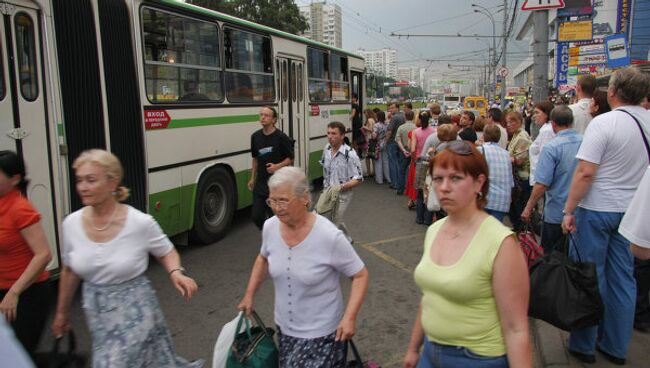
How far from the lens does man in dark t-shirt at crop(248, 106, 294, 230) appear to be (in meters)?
6.38

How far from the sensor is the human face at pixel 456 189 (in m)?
2.20

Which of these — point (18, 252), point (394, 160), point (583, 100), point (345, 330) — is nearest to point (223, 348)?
point (345, 330)

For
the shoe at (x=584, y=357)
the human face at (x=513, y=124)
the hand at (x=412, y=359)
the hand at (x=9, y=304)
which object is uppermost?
the human face at (x=513, y=124)

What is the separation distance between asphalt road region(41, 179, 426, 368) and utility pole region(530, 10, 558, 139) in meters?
2.77

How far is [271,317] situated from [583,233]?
9.15 ft

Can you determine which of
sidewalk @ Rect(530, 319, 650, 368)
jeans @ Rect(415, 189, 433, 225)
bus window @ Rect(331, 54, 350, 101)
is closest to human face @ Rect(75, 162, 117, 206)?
sidewalk @ Rect(530, 319, 650, 368)

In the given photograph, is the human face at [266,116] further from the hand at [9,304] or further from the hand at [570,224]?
the hand at [9,304]

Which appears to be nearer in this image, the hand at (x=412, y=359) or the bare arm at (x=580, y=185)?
the hand at (x=412, y=359)

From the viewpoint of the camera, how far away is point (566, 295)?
3211 millimetres

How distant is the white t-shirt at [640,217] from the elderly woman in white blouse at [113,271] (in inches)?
87.3

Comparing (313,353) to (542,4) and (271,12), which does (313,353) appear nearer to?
(542,4)

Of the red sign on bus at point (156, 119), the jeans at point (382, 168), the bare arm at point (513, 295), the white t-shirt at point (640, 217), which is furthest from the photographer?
the jeans at point (382, 168)

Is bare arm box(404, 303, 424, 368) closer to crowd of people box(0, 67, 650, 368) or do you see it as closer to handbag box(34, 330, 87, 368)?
crowd of people box(0, 67, 650, 368)

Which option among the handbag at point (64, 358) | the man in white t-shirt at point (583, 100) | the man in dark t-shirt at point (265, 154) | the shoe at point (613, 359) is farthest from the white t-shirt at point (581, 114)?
the handbag at point (64, 358)
